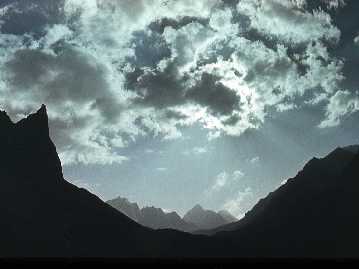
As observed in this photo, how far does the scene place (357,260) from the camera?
1049 centimetres

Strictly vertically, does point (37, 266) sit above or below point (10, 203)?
below

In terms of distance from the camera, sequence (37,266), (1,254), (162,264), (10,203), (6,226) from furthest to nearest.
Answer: (10,203) < (6,226) < (1,254) < (162,264) < (37,266)

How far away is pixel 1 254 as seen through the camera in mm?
169250

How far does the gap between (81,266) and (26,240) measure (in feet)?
627

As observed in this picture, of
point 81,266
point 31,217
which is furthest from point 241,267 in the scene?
point 31,217

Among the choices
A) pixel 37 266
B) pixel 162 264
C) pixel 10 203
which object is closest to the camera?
pixel 37 266

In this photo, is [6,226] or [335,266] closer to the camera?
[335,266]

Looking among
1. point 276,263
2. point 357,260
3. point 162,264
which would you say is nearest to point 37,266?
point 162,264

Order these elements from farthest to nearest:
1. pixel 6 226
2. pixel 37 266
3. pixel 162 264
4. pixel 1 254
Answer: pixel 6 226, pixel 1 254, pixel 162 264, pixel 37 266

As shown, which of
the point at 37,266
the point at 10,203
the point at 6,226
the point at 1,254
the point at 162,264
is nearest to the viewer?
the point at 37,266

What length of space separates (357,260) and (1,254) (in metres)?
181

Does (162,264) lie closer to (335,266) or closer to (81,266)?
(81,266)

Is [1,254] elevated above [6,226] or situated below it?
below

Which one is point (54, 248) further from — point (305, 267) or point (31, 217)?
point (305, 267)
